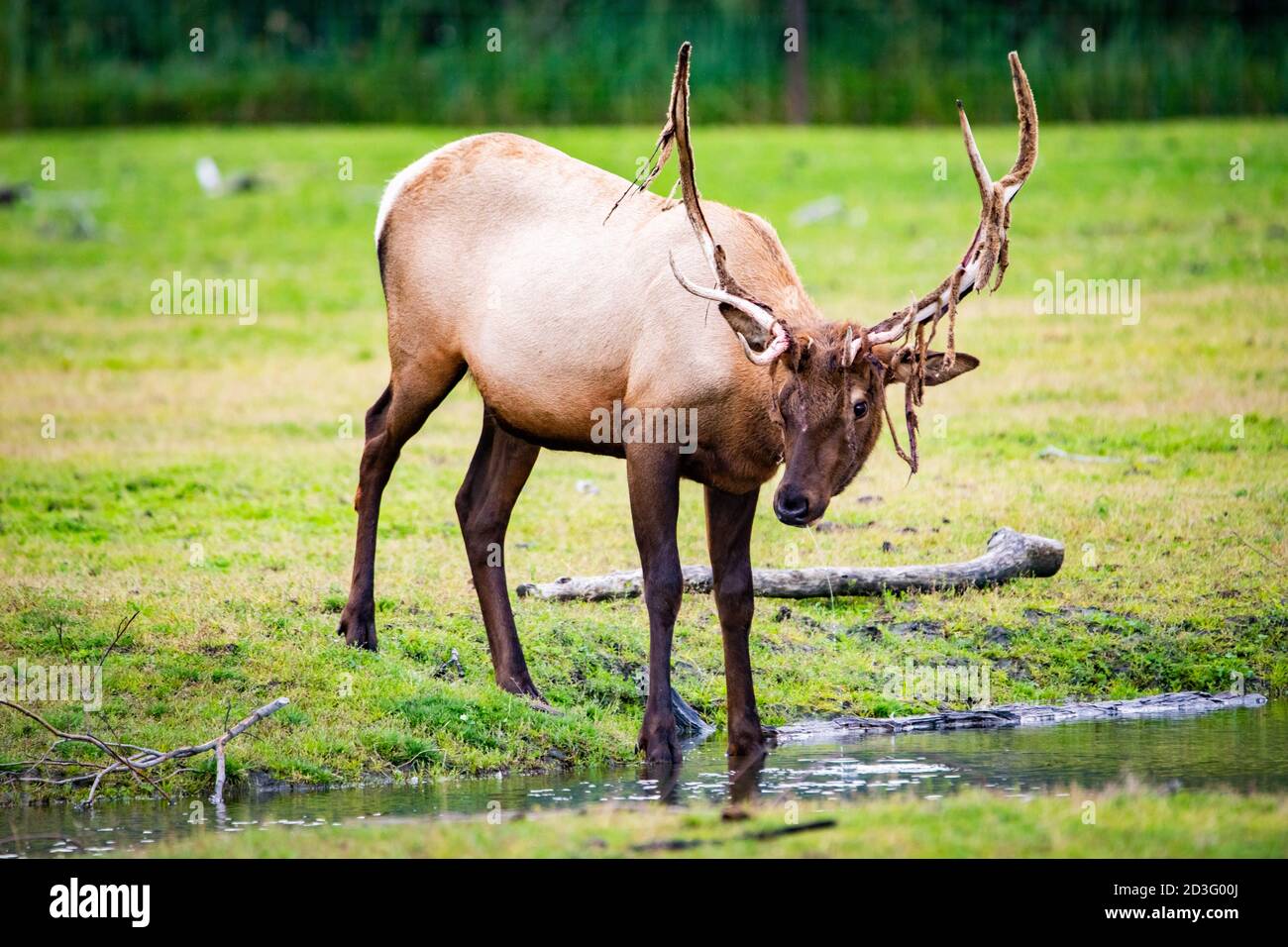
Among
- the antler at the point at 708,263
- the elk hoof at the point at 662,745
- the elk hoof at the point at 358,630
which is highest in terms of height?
the antler at the point at 708,263

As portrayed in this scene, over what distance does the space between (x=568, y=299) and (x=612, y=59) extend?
952 inches

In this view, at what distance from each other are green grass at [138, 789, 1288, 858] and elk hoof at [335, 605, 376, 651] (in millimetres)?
2326

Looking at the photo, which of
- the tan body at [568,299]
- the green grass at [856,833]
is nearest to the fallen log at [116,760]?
the green grass at [856,833]

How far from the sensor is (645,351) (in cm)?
932

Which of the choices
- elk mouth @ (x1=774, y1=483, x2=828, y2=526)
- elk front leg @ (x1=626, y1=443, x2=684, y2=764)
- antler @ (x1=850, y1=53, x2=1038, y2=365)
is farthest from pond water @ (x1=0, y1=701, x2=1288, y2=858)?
antler @ (x1=850, y1=53, x2=1038, y2=365)

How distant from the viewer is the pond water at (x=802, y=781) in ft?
27.3

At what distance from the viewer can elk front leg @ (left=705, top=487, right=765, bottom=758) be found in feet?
30.8

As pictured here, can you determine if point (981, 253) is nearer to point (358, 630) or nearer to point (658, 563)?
point (658, 563)

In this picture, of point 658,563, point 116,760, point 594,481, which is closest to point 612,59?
point 594,481

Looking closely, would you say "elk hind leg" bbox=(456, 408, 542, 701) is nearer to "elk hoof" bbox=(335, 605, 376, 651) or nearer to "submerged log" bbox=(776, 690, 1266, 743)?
"elk hoof" bbox=(335, 605, 376, 651)

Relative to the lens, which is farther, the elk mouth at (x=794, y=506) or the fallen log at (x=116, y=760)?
the fallen log at (x=116, y=760)

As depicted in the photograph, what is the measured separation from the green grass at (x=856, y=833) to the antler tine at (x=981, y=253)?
2.13 meters

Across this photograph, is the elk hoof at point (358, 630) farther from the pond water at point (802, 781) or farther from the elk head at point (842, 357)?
the elk head at point (842, 357)
